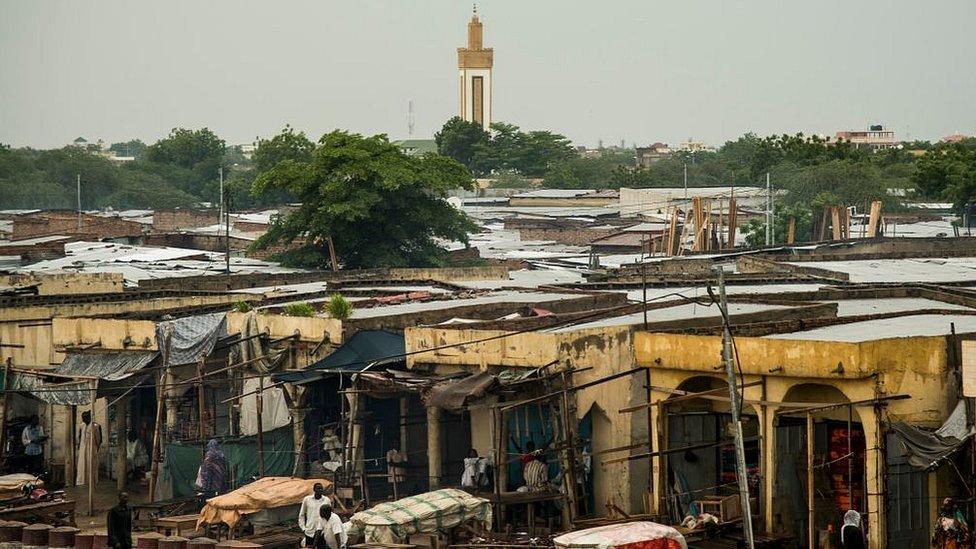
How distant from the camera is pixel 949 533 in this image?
52.2 feet

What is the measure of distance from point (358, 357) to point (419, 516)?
4.75 meters

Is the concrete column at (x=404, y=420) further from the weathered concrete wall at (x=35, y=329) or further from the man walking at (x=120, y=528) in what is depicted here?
the weathered concrete wall at (x=35, y=329)

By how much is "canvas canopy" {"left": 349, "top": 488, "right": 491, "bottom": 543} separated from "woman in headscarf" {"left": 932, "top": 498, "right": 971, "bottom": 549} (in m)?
4.82

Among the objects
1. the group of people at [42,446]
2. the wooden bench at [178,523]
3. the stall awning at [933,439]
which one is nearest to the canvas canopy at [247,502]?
the wooden bench at [178,523]

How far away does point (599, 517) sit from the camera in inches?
781

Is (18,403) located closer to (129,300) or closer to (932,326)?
(129,300)

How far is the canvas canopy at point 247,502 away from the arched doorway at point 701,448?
4257mm

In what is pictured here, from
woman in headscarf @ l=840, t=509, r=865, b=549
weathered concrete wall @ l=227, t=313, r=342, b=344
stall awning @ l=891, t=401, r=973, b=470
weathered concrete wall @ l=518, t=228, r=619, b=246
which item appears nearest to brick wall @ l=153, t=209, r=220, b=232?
weathered concrete wall @ l=518, t=228, r=619, b=246

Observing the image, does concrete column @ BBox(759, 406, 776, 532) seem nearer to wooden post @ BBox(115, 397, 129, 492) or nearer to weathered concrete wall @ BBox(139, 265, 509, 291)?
wooden post @ BBox(115, 397, 129, 492)

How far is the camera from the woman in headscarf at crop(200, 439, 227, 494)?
22.9 m

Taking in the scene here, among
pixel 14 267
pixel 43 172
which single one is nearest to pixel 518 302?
pixel 14 267

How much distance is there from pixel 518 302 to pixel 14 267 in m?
20.5

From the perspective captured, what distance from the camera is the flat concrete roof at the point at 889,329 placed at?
17891 mm

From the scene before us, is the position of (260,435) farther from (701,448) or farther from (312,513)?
(701,448)
